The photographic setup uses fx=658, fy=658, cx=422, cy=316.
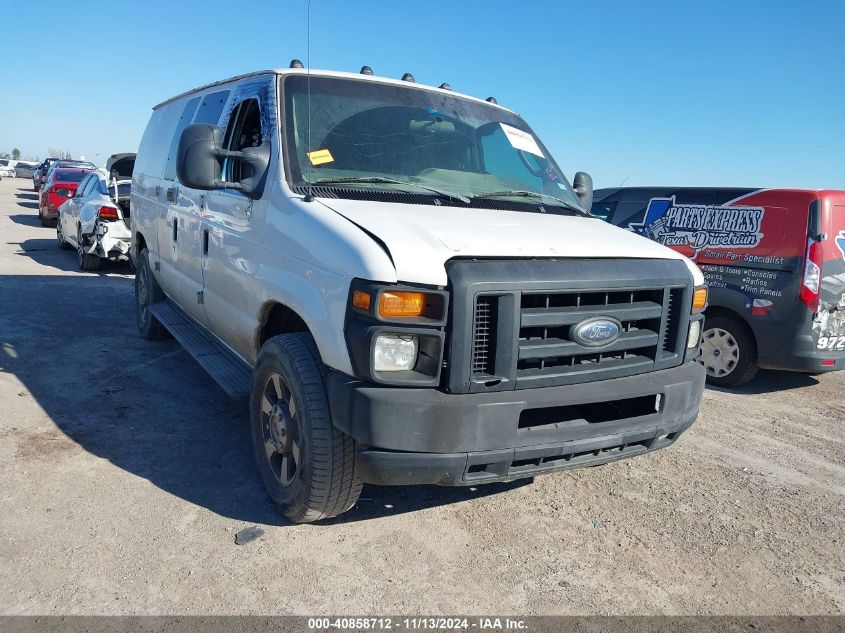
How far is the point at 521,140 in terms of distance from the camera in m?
4.68

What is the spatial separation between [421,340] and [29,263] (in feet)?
36.5

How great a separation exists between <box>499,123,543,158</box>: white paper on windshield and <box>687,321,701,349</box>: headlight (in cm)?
178

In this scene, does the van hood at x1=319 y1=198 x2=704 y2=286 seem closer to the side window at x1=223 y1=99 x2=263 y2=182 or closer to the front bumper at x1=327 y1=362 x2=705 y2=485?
the front bumper at x1=327 y1=362 x2=705 y2=485

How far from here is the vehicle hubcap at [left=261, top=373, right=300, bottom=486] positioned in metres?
3.30

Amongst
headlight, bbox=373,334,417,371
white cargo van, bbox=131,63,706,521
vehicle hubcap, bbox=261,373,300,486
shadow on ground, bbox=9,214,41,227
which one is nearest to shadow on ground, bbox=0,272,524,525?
vehicle hubcap, bbox=261,373,300,486

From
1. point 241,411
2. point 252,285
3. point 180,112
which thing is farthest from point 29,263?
point 252,285

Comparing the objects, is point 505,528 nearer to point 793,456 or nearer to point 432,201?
point 432,201

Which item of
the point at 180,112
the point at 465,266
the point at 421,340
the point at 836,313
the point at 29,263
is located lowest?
the point at 29,263

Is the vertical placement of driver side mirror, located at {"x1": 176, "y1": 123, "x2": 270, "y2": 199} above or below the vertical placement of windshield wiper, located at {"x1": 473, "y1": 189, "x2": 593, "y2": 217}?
above

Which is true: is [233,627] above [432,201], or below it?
below

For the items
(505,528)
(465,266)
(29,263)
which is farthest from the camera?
(29,263)

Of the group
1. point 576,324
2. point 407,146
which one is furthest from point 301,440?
point 407,146

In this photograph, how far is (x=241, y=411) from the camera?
4.97 metres

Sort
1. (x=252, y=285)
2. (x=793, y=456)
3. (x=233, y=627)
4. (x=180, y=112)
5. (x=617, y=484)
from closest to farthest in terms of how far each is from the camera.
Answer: (x=233, y=627)
(x=252, y=285)
(x=617, y=484)
(x=793, y=456)
(x=180, y=112)
